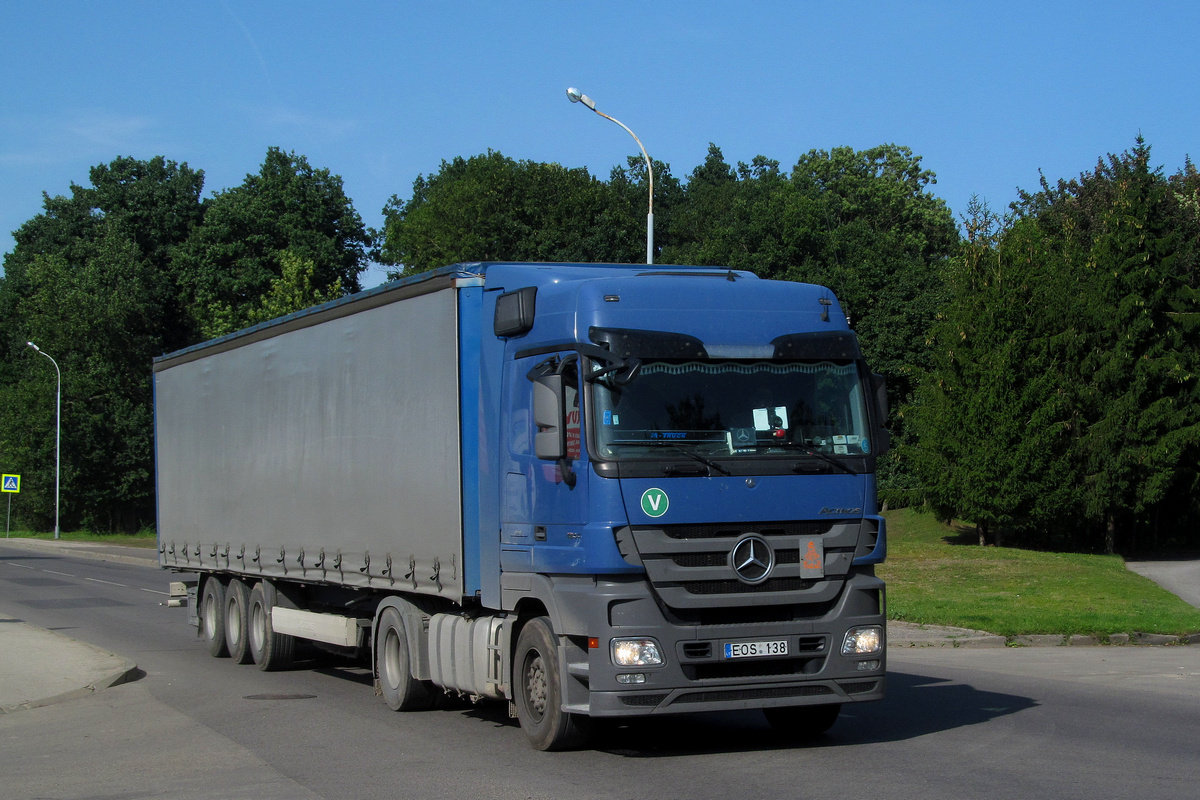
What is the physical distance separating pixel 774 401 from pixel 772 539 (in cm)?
99

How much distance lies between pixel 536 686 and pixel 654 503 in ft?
5.75

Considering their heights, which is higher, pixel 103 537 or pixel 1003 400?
pixel 1003 400

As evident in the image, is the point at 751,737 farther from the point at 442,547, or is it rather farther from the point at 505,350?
the point at 505,350

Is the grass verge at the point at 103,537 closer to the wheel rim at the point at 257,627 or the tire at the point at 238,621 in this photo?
the tire at the point at 238,621

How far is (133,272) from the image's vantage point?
6650 centimetres

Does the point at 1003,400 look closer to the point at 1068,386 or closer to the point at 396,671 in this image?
the point at 1068,386

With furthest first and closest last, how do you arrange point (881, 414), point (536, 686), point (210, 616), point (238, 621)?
point (210, 616) < point (238, 621) < point (881, 414) < point (536, 686)

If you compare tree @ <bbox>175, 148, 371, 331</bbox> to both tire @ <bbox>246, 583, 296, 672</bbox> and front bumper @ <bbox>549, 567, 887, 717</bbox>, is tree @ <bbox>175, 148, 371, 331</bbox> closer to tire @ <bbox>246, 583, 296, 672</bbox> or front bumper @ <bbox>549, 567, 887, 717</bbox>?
tire @ <bbox>246, 583, 296, 672</bbox>

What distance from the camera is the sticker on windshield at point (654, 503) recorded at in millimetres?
8227

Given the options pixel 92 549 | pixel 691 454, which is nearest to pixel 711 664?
pixel 691 454

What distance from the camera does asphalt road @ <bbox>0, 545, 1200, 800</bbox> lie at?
770cm

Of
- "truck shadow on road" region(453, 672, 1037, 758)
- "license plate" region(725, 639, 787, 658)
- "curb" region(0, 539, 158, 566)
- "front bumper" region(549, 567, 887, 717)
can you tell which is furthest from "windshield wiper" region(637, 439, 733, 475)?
"curb" region(0, 539, 158, 566)

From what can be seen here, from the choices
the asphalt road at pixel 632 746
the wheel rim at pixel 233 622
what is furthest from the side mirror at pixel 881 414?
the wheel rim at pixel 233 622

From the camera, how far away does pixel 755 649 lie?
836 centimetres
